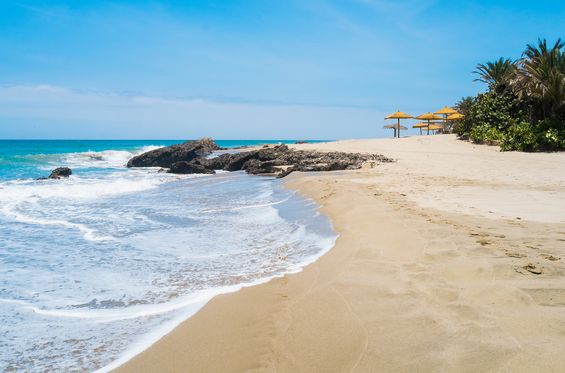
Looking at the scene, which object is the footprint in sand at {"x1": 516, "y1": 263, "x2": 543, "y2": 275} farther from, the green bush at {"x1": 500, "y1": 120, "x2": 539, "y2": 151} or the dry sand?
the green bush at {"x1": 500, "y1": 120, "x2": 539, "y2": 151}

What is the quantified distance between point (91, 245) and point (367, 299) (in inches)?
185

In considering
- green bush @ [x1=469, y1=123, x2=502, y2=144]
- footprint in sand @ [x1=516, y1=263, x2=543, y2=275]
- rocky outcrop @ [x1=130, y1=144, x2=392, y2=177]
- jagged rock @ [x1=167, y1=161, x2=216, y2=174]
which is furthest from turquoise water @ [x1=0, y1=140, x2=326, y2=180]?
green bush @ [x1=469, y1=123, x2=502, y2=144]

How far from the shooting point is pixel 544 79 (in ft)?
63.3

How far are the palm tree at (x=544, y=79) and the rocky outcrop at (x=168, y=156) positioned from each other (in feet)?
76.3

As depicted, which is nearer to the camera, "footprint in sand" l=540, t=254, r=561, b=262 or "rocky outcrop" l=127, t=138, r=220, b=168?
"footprint in sand" l=540, t=254, r=561, b=262

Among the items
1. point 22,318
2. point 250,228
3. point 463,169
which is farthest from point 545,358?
point 463,169

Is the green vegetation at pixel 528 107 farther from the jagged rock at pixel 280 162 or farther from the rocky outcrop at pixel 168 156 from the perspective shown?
the rocky outcrop at pixel 168 156

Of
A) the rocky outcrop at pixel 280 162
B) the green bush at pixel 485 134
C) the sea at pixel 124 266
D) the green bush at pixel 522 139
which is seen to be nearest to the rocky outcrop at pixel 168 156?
the rocky outcrop at pixel 280 162

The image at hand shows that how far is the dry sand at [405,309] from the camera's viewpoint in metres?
2.44

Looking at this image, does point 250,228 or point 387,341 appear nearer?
point 387,341

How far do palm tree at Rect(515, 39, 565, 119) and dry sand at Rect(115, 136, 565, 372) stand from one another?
629 inches

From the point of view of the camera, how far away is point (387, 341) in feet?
8.66

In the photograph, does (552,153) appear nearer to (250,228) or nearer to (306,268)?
(250,228)

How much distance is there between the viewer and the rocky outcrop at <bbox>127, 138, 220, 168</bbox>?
1231 inches
